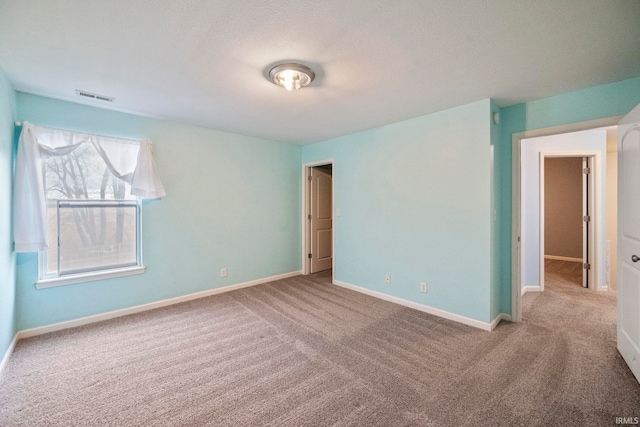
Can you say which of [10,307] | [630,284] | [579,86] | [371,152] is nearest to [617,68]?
[579,86]

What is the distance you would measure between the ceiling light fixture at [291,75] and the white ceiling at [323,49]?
0.24 feet

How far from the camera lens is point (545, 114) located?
268 cm

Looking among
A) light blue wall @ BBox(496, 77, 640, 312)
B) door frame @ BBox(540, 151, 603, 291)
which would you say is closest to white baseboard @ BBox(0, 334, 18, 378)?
light blue wall @ BBox(496, 77, 640, 312)

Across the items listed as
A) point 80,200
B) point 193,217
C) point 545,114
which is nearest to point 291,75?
point 193,217

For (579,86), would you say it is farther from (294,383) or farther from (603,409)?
(294,383)

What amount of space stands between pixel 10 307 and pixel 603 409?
4709mm

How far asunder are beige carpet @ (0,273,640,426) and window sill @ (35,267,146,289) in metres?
0.51

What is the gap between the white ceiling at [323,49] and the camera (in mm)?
1478

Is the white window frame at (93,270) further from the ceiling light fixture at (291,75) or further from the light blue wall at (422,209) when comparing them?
the light blue wall at (422,209)

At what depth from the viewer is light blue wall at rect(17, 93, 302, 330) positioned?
2752mm

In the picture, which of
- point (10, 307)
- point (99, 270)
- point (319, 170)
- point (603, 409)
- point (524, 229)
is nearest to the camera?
point (603, 409)

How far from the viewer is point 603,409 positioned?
1.65 m

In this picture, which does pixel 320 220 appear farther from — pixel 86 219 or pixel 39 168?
pixel 39 168

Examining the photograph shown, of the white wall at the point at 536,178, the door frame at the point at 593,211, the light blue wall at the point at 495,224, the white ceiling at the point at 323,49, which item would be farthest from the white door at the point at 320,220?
the door frame at the point at 593,211
